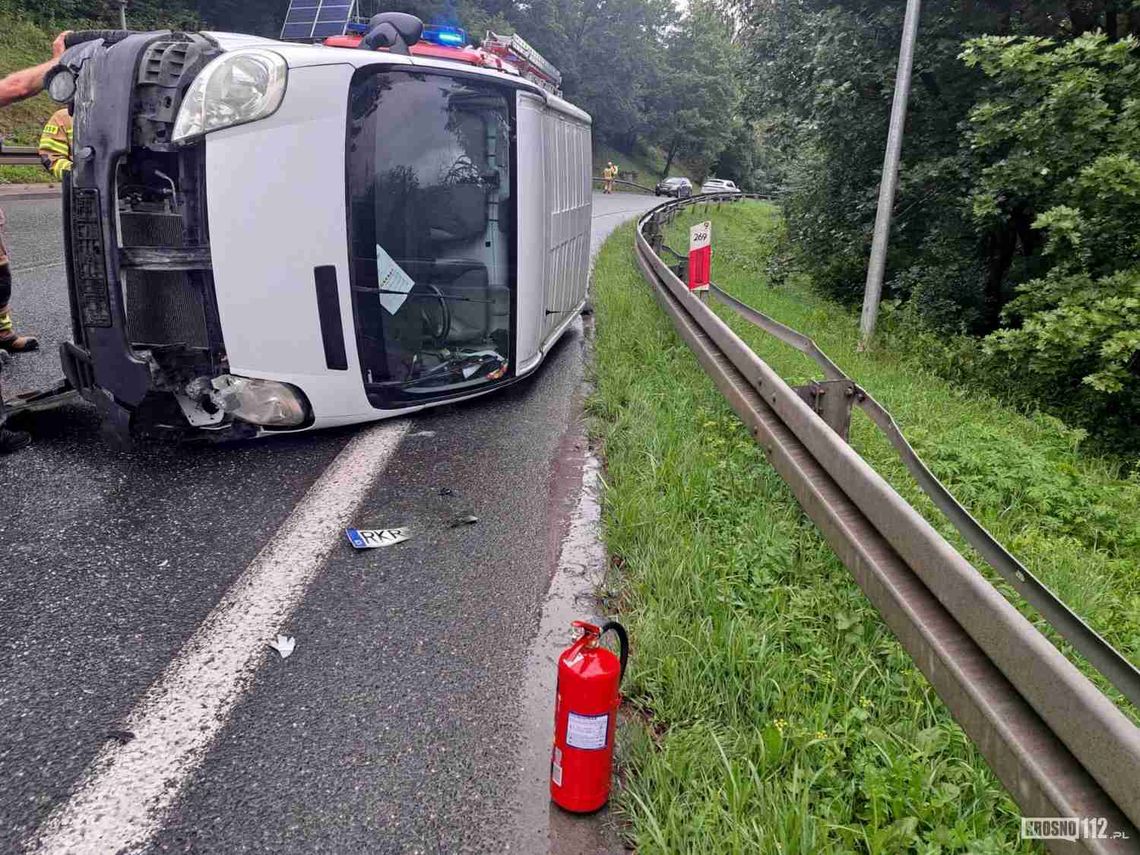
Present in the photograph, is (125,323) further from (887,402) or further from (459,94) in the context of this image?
(887,402)

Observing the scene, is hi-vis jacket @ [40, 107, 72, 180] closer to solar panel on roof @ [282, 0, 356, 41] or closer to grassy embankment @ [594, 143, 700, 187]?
solar panel on roof @ [282, 0, 356, 41]

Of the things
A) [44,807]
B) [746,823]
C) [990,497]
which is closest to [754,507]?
[990,497]

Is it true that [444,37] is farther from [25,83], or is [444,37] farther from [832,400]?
[832,400]

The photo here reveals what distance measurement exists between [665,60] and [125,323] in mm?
66912

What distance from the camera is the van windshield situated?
167 inches

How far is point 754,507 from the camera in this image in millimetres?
3664

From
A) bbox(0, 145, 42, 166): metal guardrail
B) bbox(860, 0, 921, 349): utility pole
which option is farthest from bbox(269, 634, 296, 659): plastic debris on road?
bbox(0, 145, 42, 166): metal guardrail

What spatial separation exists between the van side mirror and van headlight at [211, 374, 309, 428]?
205 cm

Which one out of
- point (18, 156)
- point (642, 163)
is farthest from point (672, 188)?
point (18, 156)

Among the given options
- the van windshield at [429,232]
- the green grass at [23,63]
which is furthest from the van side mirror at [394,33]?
the green grass at [23,63]

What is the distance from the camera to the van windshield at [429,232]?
425cm

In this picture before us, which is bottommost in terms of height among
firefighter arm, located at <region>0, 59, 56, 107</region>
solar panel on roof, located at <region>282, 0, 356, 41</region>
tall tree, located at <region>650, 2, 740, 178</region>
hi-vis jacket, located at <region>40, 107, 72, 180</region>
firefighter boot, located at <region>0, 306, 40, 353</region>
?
firefighter boot, located at <region>0, 306, 40, 353</region>

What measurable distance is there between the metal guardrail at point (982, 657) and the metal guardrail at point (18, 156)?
1894 cm

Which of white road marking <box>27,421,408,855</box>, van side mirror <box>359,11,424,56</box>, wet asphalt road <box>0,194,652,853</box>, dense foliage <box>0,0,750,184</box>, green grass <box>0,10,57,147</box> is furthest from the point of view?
dense foliage <box>0,0,750,184</box>
